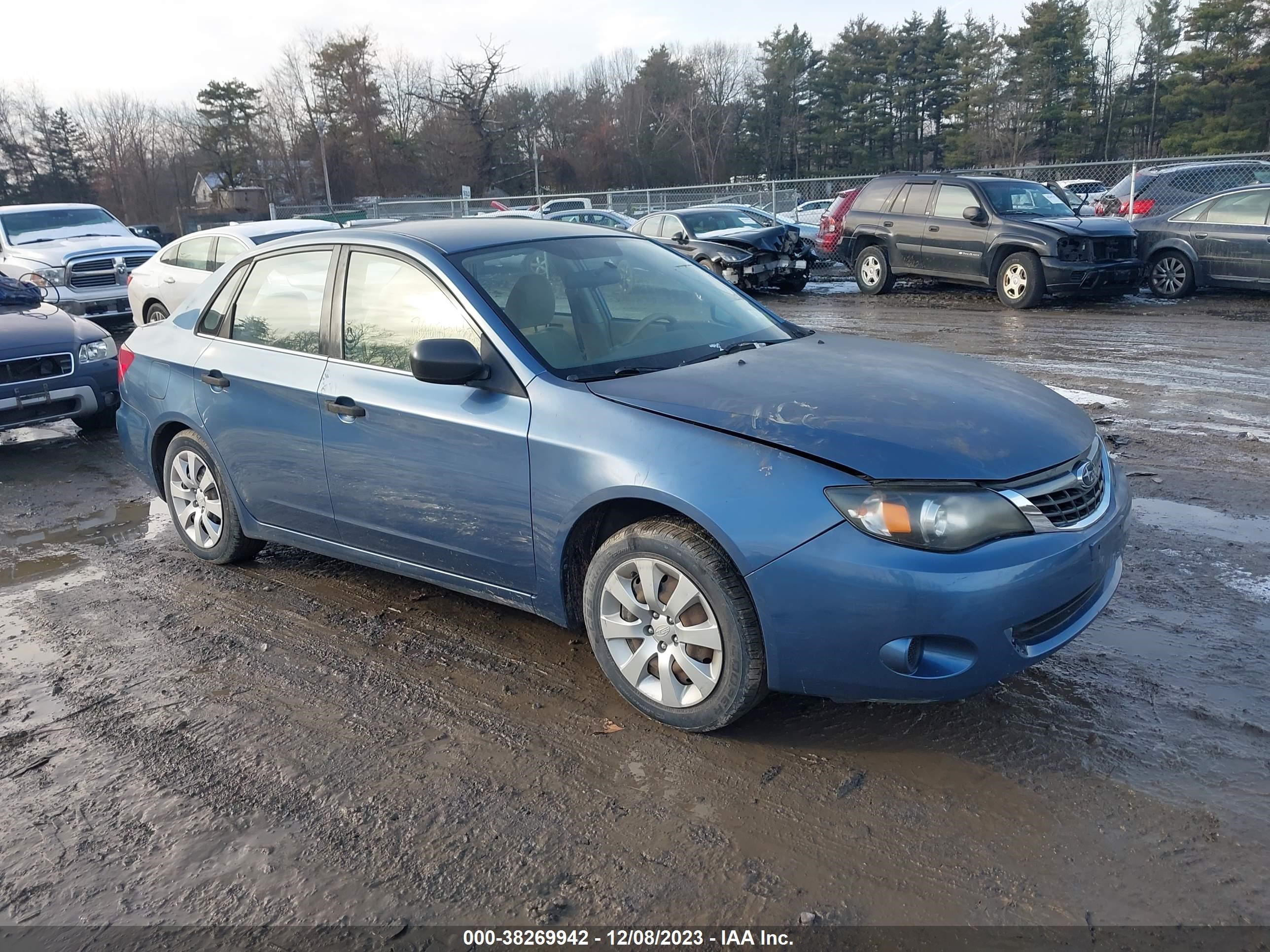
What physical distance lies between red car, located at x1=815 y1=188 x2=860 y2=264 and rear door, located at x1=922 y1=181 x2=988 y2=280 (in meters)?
2.05

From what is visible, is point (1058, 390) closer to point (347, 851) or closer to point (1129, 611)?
point (1129, 611)

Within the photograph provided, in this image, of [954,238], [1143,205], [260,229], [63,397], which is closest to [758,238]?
[954,238]

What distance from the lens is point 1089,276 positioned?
44.3 feet

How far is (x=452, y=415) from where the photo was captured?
3863mm

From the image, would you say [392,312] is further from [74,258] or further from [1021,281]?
[74,258]

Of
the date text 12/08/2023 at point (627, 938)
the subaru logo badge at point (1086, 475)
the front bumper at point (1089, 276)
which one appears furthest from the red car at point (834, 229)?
the date text 12/08/2023 at point (627, 938)

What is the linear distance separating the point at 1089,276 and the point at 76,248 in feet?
48.4

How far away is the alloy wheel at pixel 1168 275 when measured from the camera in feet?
45.9

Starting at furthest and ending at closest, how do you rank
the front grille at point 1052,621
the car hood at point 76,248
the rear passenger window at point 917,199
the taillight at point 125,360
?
1. the rear passenger window at point 917,199
2. the car hood at point 76,248
3. the taillight at point 125,360
4. the front grille at point 1052,621

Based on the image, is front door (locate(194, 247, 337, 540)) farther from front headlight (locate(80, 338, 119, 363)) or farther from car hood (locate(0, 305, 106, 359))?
front headlight (locate(80, 338, 119, 363))

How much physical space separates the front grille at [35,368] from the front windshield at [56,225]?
30.6 ft

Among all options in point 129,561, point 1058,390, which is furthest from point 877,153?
point 129,561

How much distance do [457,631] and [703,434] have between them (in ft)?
5.54

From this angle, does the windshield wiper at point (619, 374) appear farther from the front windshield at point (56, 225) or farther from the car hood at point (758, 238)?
the front windshield at point (56, 225)
